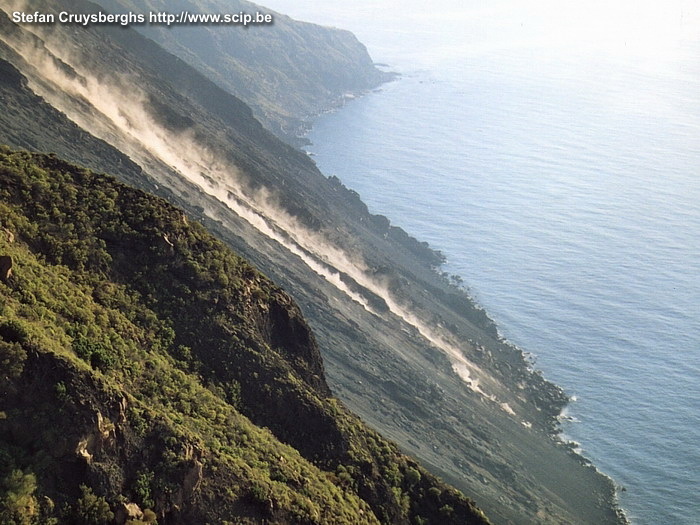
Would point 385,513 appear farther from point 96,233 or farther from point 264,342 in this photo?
point 96,233

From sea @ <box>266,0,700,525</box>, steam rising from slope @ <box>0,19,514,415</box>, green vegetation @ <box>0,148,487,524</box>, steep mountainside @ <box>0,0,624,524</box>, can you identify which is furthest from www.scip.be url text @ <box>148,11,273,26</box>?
green vegetation @ <box>0,148,487,524</box>

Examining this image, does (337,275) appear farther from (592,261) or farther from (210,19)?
(210,19)

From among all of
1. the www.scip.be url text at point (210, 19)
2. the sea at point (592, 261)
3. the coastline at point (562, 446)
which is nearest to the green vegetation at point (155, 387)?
the coastline at point (562, 446)

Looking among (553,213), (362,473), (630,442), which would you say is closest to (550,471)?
(630,442)

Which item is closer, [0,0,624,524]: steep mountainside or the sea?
[0,0,624,524]: steep mountainside

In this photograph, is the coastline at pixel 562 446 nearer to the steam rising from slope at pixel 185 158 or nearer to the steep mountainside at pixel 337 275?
the steep mountainside at pixel 337 275

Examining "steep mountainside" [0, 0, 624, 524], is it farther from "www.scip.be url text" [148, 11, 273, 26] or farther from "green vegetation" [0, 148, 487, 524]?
"green vegetation" [0, 148, 487, 524]

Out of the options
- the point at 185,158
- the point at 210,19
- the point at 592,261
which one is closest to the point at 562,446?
the point at 185,158
